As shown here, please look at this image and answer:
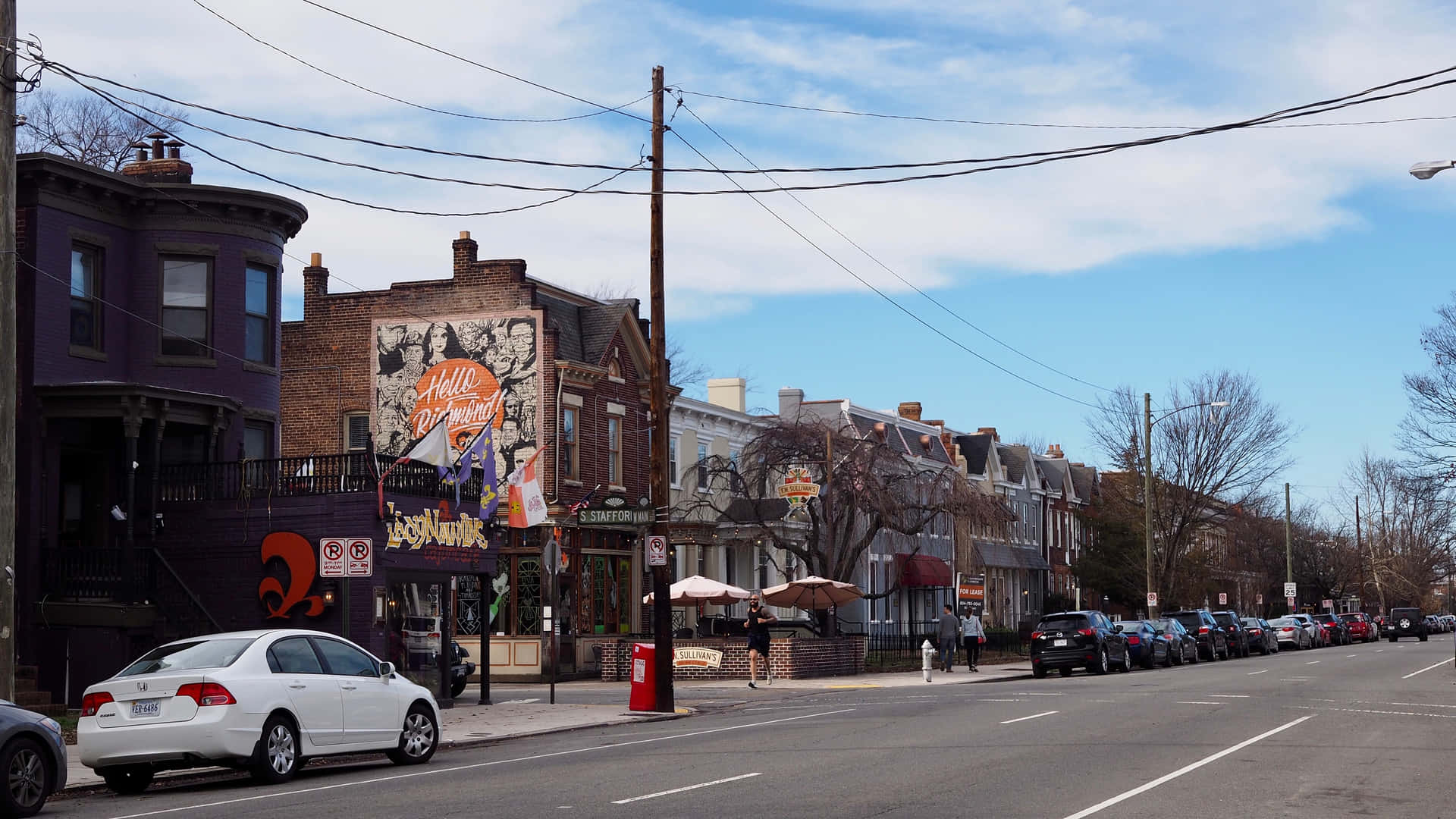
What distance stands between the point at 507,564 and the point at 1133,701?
63.0ft

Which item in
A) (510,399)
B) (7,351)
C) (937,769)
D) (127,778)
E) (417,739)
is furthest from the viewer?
(510,399)

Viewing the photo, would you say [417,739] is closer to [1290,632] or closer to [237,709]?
A: [237,709]

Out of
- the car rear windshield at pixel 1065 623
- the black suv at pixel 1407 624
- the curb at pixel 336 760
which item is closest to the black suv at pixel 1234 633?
the car rear windshield at pixel 1065 623

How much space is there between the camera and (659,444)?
80.3 feet

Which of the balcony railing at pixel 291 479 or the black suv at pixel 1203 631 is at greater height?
the balcony railing at pixel 291 479

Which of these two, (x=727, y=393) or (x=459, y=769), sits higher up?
(x=727, y=393)

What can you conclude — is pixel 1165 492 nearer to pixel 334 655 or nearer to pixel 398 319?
pixel 398 319

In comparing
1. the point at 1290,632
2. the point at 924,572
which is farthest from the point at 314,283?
the point at 1290,632

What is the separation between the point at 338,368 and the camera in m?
41.8

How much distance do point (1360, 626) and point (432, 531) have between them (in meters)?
64.3

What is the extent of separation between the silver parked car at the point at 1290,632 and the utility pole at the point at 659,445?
42.2m

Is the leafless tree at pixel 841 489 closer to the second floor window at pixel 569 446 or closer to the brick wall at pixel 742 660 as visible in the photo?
the second floor window at pixel 569 446

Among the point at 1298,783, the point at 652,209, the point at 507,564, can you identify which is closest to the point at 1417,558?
the point at 507,564

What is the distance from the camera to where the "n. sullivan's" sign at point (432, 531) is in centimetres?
2422
